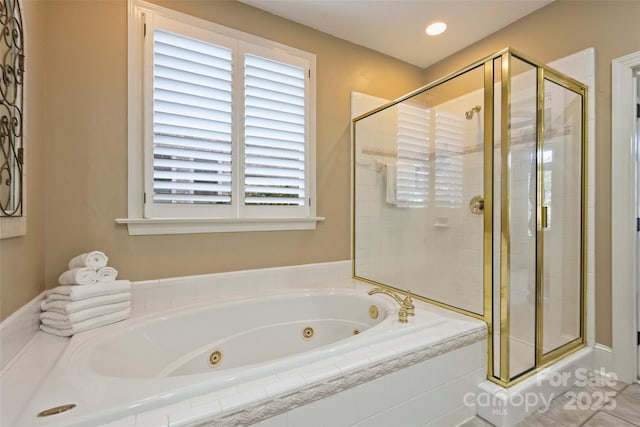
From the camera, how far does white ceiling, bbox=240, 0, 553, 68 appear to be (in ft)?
6.59

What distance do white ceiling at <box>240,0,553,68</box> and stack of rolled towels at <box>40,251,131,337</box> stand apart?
197 cm

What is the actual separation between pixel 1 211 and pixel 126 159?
0.72m

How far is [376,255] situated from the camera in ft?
7.97

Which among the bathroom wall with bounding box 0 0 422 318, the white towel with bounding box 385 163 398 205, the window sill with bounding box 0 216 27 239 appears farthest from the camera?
the white towel with bounding box 385 163 398 205

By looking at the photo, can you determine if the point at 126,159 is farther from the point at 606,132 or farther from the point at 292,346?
the point at 606,132

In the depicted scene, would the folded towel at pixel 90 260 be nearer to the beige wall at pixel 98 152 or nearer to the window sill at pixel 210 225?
the beige wall at pixel 98 152

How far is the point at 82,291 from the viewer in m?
1.34

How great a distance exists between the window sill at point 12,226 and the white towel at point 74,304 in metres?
0.35

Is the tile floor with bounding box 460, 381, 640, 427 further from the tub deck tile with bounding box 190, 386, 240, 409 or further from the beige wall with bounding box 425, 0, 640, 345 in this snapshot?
the tub deck tile with bounding box 190, 386, 240, 409

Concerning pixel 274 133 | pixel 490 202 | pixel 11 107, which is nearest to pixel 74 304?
pixel 11 107

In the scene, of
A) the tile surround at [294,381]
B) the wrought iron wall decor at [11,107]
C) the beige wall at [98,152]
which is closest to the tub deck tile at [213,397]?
the tile surround at [294,381]

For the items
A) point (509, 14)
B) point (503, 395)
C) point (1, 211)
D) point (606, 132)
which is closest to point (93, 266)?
point (1, 211)

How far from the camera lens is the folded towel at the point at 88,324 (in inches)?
50.5

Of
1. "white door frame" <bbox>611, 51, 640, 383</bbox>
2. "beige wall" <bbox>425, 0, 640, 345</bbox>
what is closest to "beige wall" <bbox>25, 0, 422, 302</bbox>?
"beige wall" <bbox>425, 0, 640, 345</bbox>
